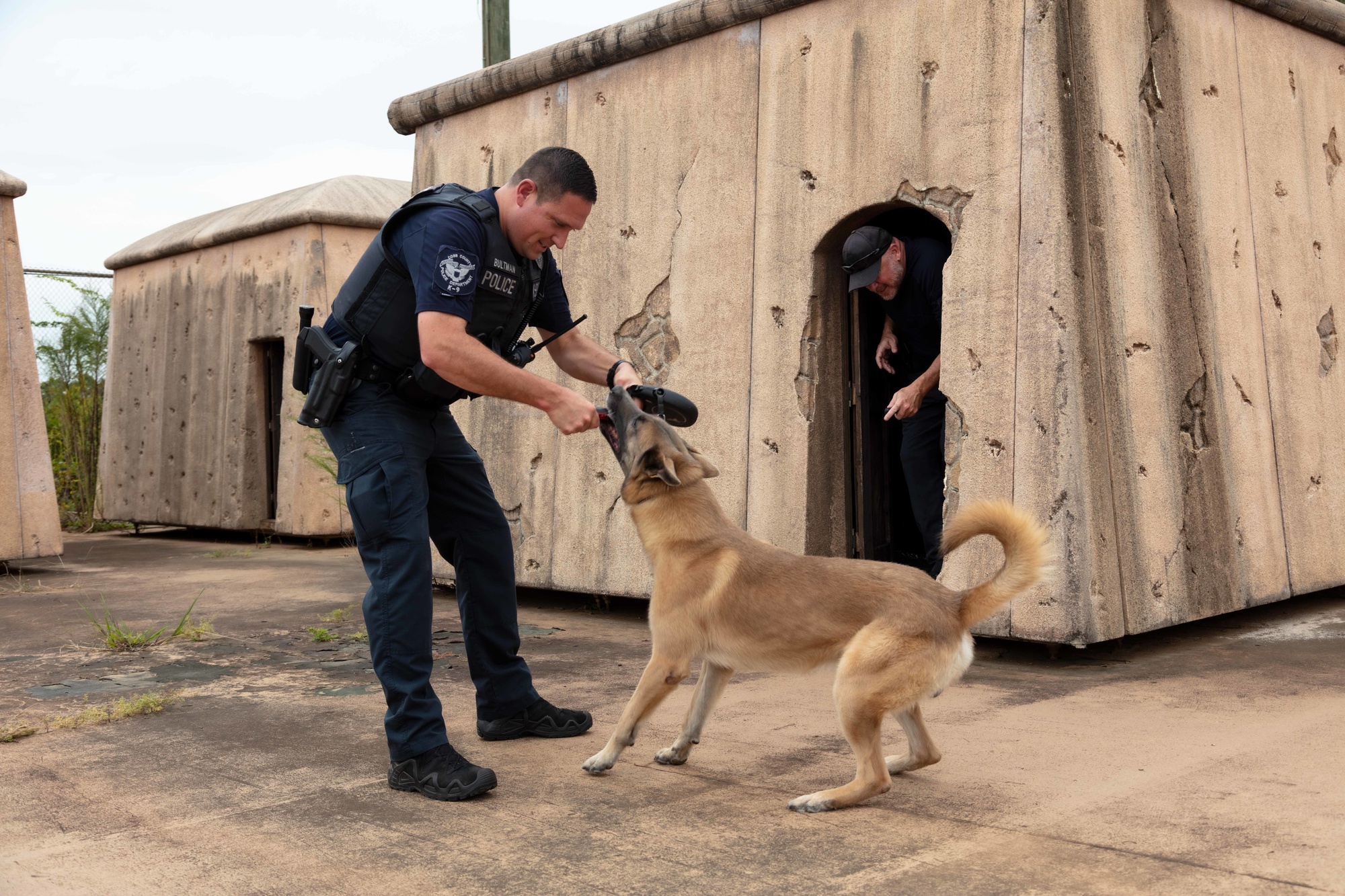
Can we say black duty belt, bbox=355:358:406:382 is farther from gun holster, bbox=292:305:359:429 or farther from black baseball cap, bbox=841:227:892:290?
black baseball cap, bbox=841:227:892:290

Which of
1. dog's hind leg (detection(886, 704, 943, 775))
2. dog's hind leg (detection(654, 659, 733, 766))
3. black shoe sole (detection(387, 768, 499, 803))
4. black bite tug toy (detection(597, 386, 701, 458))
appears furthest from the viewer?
black bite tug toy (detection(597, 386, 701, 458))

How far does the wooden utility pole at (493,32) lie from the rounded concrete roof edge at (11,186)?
3824 mm

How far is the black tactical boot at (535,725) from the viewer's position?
402 cm

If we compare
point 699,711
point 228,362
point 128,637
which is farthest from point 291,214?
point 699,711

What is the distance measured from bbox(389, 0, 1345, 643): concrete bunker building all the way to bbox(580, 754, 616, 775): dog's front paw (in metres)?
2.24

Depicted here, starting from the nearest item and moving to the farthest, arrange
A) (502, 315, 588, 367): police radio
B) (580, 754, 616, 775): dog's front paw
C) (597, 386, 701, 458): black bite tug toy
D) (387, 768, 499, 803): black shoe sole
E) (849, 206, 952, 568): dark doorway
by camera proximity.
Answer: (387, 768, 499, 803): black shoe sole
(580, 754, 616, 775): dog's front paw
(597, 386, 701, 458): black bite tug toy
(502, 315, 588, 367): police radio
(849, 206, 952, 568): dark doorway

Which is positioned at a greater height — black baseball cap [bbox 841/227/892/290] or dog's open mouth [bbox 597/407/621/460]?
black baseball cap [bbox 841/227/892/290]

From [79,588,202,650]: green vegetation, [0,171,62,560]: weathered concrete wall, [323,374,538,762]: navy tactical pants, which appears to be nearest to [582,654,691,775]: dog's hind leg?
[323,374,538,762]: navy tactical pants

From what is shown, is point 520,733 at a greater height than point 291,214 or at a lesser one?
lesser

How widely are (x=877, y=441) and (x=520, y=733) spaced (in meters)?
3.58

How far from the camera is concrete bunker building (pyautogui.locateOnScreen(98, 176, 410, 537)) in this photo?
10961 millimetres

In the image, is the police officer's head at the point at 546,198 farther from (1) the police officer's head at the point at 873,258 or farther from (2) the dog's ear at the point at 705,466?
(1) the police officer's head at the point at 873,258

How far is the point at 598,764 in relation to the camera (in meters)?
3.49

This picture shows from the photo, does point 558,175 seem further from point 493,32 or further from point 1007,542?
point 493,32
